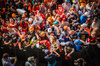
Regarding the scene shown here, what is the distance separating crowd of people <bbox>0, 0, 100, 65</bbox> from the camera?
4.52m

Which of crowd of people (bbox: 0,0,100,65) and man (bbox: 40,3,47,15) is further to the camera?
man (bbox: 40,3,47,15)

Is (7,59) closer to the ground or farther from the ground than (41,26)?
closer to the ground

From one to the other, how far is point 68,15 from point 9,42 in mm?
2800

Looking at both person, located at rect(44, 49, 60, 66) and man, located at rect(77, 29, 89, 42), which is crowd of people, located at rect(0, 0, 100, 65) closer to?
man, located at rect(77, 29, 89, 42)

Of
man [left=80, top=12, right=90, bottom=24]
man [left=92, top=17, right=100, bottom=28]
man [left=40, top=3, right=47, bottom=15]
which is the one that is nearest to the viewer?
man [left=92, top=17, right=100, bottom=28]

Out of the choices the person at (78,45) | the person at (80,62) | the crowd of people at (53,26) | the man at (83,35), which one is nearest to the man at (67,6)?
the crowd of people at (53,26)

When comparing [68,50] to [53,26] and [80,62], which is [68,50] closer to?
[80,62]

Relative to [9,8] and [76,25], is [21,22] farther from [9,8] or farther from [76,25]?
[76,25]

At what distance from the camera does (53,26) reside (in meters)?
5.58

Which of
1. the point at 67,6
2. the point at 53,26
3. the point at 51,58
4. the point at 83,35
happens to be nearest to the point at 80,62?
the point at 51,58

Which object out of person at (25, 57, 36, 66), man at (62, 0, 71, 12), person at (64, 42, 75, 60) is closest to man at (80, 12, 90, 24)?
man at (62, 0, 71, 12)

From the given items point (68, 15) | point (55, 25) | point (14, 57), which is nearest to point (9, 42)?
point (14, 57)

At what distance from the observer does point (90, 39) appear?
14.2 feet

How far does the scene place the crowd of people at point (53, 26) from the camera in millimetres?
4519
